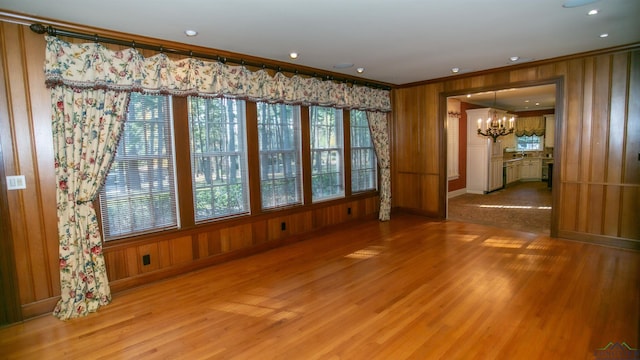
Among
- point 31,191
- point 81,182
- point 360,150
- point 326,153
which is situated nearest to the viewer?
point 31,191

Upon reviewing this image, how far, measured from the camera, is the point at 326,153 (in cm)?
553

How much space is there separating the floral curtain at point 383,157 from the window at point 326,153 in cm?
81

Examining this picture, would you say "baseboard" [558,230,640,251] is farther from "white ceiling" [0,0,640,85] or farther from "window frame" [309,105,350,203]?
"window frame" [309,105,350,203]

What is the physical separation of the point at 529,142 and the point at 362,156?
27.6 feet

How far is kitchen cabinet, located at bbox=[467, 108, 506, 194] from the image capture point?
8852 mm

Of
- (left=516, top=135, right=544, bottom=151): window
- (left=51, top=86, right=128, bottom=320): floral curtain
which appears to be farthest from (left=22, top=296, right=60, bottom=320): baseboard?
(left=516, top=135, right=544, bottom=151): window

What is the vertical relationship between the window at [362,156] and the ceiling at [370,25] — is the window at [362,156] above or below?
below

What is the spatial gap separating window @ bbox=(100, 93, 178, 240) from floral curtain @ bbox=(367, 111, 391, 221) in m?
3.64

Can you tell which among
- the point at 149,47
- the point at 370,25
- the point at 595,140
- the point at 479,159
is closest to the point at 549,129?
the point at 479,159

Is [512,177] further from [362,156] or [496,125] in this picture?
[362,156]

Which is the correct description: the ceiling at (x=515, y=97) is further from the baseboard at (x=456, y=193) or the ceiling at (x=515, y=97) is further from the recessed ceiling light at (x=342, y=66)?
the recessed ceiling light at (x=342, y=66)

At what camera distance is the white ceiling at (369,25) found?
275 cm

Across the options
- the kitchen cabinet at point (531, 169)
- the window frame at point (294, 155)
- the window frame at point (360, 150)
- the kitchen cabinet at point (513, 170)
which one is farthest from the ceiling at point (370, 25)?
the kitchen cabinet at point (531, 169)

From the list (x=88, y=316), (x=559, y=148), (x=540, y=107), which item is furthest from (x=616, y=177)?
(x=540, y=107)
